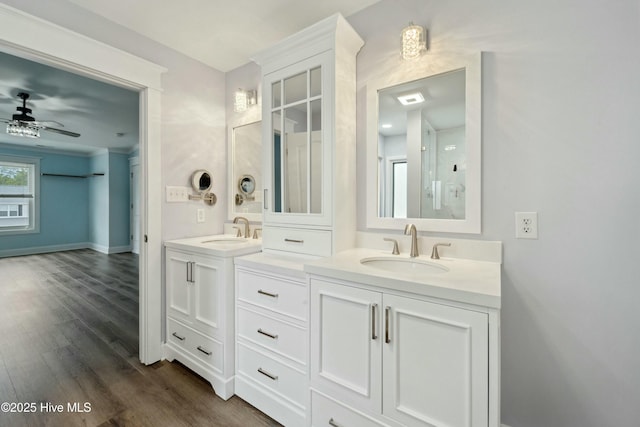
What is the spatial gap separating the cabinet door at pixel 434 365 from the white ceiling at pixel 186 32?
179 cm

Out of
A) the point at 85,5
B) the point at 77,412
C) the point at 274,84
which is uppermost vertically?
the point at 85,5

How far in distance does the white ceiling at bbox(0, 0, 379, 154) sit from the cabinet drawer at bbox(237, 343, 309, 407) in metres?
2.10

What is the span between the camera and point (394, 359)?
41.9 inches

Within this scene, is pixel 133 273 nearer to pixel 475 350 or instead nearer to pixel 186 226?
pixel 186 226

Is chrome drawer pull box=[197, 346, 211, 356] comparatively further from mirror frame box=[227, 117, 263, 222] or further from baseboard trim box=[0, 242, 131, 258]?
baseboard trim box=[0, 242, 131, 258]

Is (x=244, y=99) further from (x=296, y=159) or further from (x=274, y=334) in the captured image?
(x=274, y=334)

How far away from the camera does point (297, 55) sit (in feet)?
5.60

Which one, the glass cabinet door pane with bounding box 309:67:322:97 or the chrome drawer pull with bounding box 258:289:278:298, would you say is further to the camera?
the glass cabinet door pane with bounding box 309:67:322:97

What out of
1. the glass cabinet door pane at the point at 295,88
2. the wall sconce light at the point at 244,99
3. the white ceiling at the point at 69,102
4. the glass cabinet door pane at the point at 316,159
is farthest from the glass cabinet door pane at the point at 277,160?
the white ceiling at the point at 69,102

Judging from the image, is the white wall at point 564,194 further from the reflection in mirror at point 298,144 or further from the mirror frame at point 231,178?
the mirror frame at point 231,178

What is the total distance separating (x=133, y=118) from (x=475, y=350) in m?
4.98

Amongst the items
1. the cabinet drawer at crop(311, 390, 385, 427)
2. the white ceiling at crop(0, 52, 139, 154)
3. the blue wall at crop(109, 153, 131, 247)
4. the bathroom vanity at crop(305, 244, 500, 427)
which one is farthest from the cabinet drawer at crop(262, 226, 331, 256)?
the blue wall at crop(109, 153, 131, 247)

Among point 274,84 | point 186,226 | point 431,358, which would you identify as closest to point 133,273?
point 186,226

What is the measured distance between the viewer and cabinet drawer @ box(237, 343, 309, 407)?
1.41 m
